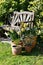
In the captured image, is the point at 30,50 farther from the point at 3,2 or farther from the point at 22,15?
the point at 3,2

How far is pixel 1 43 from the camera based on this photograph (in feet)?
30.0

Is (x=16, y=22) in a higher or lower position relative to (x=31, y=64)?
higher

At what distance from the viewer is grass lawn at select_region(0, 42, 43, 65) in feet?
25.5

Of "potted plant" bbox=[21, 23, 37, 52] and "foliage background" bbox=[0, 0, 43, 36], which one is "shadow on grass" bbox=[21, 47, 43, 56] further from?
"foliage background" bbox=[0, 0, 43, 36]

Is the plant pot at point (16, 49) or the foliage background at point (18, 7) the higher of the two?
the foliage background at point (18, 7)

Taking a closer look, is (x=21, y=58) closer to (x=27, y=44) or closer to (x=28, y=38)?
(x=27, y=44)

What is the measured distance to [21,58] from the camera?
8.00m

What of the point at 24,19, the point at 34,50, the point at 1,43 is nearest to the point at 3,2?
the point at 24,19

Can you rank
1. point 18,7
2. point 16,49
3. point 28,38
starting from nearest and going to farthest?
point 16,49 < point 28,38 < point 18,7

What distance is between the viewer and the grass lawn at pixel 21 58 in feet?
25.5

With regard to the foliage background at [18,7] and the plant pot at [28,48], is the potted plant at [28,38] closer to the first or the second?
the plant pot at [28,48]

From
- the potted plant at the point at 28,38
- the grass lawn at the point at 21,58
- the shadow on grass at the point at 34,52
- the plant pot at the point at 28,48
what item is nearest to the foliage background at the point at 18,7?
the potted plant at the point at 28,38

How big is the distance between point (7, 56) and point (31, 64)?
3.06 feet

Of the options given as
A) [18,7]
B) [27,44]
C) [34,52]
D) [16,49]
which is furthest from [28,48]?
[18,7]
